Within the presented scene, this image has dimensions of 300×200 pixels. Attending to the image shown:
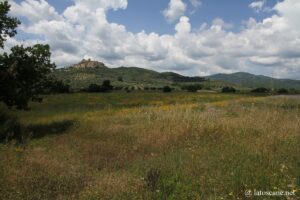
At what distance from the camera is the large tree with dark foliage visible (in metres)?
16.8

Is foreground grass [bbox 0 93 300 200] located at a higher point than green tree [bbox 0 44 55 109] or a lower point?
lower

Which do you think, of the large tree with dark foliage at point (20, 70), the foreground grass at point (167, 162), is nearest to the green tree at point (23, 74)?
the large tree with dark foliage at point (20, 70)

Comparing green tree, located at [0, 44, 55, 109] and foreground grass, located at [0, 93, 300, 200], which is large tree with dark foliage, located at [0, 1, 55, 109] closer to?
green tree, located at [0, 44, 55, 109]

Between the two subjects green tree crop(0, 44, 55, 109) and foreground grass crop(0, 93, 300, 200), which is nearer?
foreground grass crop(0, 93, 300, 200)

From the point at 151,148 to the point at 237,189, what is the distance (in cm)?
496

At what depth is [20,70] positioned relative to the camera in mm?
17438

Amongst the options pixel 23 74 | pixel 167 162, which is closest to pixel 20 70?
pixel 23 74

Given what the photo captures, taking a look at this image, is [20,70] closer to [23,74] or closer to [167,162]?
[23,74]

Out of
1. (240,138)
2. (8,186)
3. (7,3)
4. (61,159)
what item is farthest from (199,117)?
(7,3)

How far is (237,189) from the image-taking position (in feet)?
20.9

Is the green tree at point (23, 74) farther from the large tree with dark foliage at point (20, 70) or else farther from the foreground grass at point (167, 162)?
the foreground grass at point (167, 162)

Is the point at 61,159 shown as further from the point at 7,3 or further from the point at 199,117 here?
the point at 7,3

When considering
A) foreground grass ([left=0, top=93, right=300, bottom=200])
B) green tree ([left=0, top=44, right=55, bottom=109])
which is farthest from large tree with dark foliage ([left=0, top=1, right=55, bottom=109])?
foreground grass ([left=0, top=93, right=300, bottom=200])

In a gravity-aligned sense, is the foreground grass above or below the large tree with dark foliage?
below
